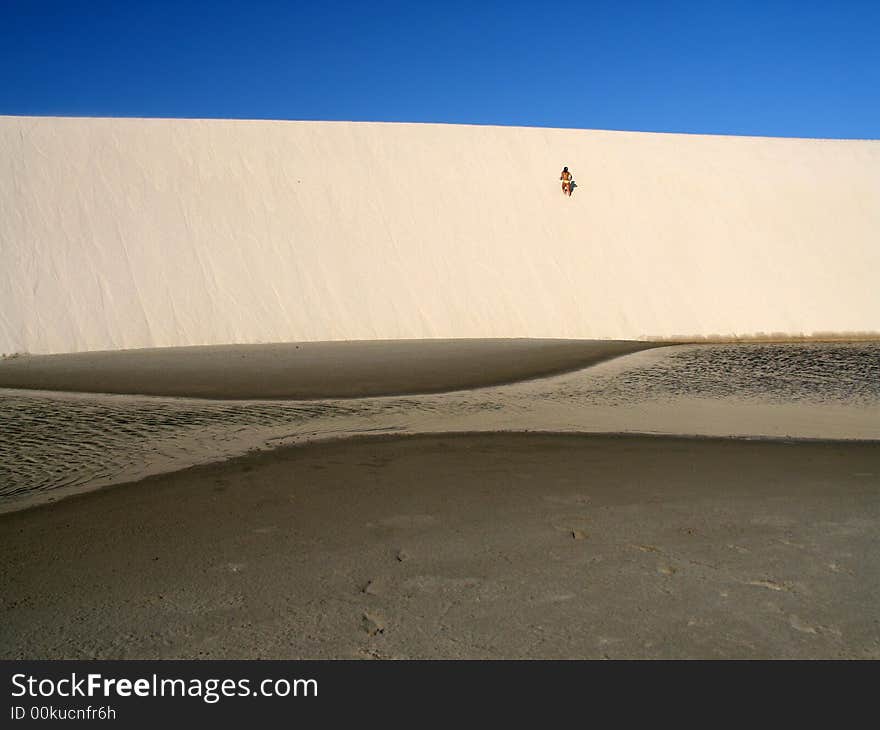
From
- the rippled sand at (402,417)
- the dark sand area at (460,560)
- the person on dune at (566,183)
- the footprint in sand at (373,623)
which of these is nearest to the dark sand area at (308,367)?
the rippled sand at (402,417)

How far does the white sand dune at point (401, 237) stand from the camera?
50.9ft

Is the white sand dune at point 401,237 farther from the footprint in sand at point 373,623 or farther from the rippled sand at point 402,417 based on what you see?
the footprint in sand at point 373,623

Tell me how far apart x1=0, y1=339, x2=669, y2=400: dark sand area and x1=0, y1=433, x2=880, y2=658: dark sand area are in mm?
3440

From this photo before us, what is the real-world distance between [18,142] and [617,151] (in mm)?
13999

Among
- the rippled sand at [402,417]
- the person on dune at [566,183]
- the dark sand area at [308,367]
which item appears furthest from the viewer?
the person on dune at [566,183]

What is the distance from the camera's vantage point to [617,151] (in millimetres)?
21672

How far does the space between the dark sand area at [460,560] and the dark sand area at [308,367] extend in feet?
11.3

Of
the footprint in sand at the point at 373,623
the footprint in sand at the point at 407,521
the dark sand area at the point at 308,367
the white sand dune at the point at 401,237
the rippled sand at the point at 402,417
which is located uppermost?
Result: the white sand dune at the point at 401,237

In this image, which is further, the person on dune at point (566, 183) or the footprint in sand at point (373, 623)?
the person on dune at point (566, 183)

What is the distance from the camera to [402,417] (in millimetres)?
6996

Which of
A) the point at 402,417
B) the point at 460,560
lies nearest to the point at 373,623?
the point at 460,560

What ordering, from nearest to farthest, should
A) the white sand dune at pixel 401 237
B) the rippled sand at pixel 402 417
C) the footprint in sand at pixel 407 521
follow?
1. the footprint in sand at pixel 407 521
2. the rippled sand at pixel 402 417
3. the white sand dune at pixel 401 237

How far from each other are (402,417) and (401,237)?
11440 millimetres

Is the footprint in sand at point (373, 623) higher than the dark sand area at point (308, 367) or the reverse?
the reverse
